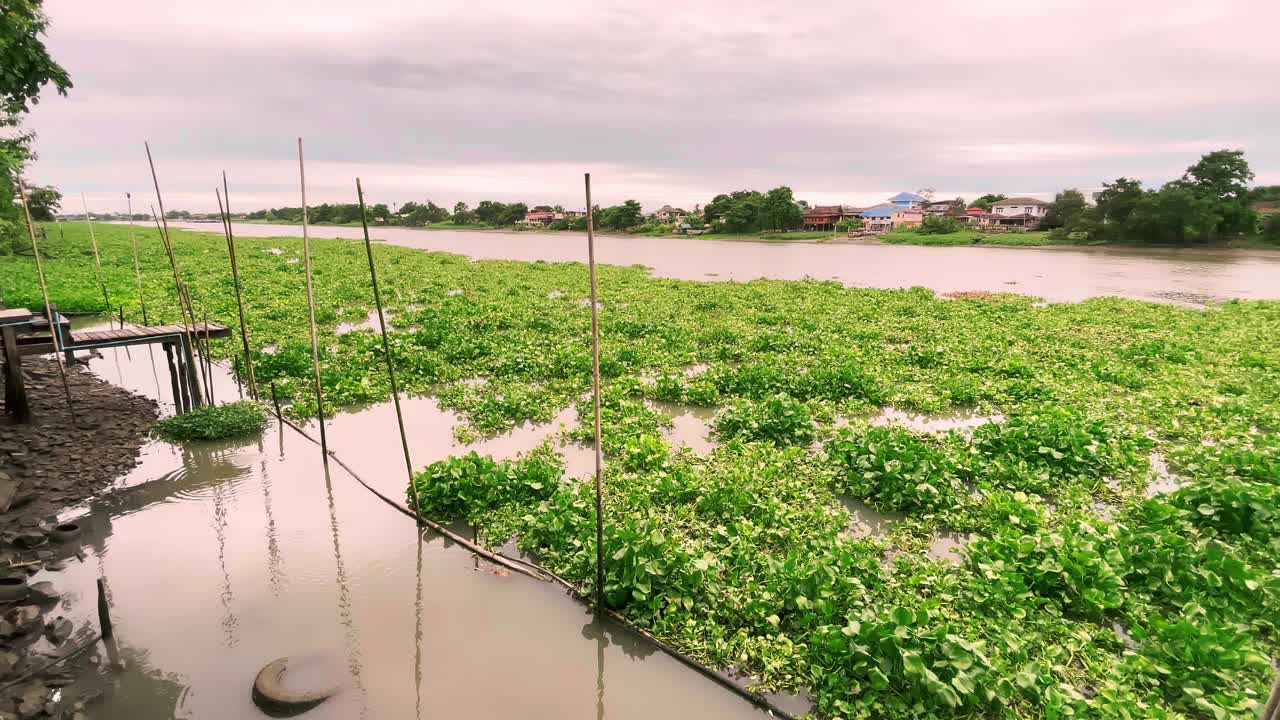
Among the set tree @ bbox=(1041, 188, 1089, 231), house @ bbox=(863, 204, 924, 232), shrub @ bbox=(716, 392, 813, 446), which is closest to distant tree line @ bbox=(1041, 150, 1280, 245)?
tree @ bbox=(1041, 188, 1089, 231)

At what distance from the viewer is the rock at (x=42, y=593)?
18.0 feet

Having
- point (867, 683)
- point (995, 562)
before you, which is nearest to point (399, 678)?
point (867, 683)

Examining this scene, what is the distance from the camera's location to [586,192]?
521 centimetres

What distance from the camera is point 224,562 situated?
20.7 ft

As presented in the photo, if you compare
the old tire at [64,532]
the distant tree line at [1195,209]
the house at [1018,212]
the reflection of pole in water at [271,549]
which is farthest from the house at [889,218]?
the old tire at [64,532]

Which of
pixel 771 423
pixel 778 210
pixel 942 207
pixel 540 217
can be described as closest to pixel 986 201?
pixel 942 207

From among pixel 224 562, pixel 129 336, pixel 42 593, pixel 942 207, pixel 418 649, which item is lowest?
pixel 418 649

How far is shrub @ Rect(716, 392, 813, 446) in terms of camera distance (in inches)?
376

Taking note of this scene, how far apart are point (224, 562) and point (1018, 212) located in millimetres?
119387

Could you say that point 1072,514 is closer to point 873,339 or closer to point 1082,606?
point 1082,606

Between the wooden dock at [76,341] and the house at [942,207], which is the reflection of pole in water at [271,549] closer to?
the wooden dock at [76,341]

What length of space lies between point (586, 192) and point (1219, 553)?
6871mm

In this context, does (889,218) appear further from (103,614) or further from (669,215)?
(103,614)

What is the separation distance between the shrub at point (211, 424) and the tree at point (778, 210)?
273 ft
